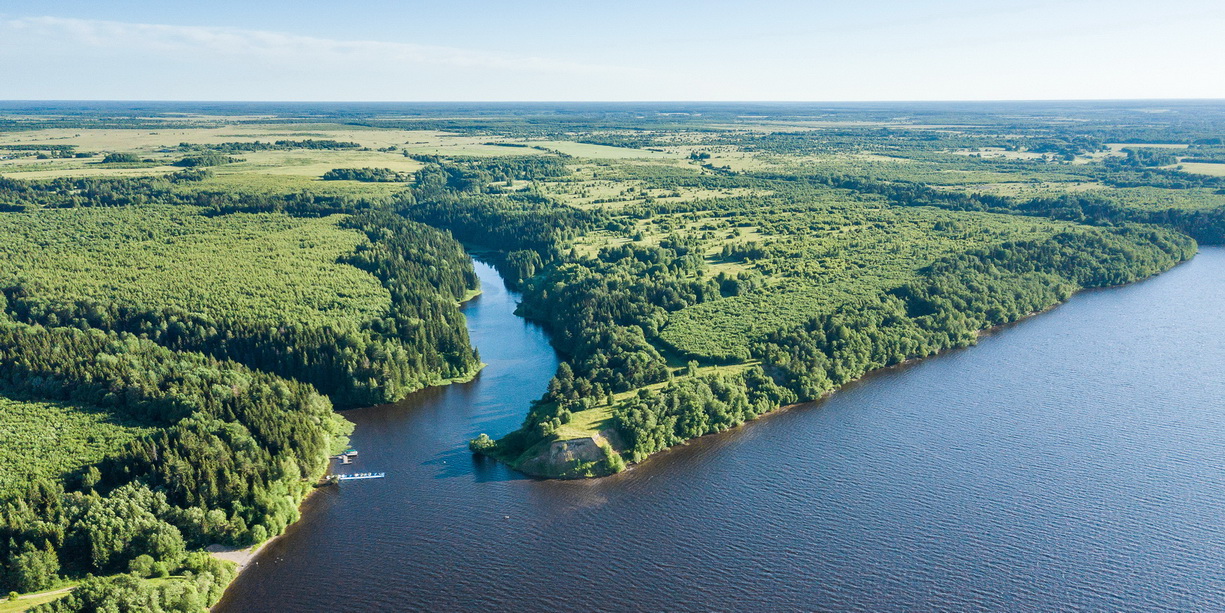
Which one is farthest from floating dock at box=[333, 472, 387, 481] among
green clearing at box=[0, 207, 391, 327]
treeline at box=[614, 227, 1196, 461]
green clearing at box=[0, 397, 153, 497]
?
green clearing at box=[0, 207, 391, 327]

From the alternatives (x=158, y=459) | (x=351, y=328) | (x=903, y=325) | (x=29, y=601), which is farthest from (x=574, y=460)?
(x=903, y=325)

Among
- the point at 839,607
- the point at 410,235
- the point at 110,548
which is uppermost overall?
the point at 410,235

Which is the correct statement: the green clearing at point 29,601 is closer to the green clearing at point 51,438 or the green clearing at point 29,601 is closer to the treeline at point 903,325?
the green clearing at point 51,438

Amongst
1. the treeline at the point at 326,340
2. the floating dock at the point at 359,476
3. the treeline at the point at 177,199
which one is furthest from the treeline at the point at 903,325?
the treeline at the point at 177,199

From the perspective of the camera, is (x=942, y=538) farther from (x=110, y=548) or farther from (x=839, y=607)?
(x=110, y=548)

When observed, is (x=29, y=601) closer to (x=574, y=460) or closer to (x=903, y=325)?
(x=574, y=460)

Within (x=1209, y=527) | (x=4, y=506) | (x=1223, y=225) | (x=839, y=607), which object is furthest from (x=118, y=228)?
(x=1223, y=225)
